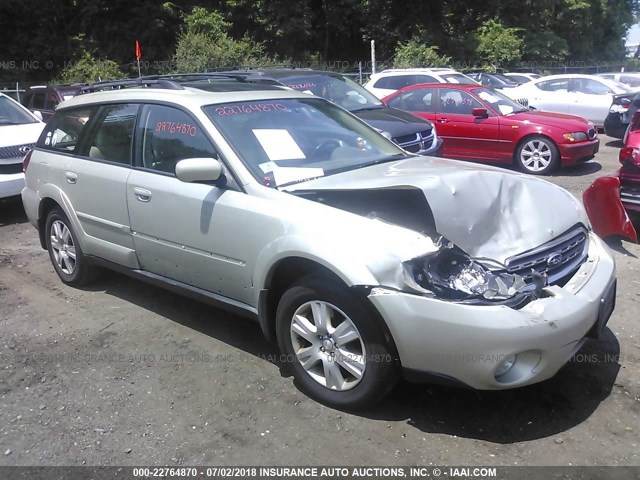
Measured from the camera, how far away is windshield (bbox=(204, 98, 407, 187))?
398cm

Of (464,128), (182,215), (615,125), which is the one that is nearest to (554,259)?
(182,215)

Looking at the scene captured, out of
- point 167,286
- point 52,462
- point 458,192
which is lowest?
point 52,462

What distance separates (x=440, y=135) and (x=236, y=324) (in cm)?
715

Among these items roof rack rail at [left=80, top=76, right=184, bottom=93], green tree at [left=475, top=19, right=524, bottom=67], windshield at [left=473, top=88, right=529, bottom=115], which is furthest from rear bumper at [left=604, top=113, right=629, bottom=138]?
green tree at [left=475, top=19, right=524, bottom=67]

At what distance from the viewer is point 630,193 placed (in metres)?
6.38

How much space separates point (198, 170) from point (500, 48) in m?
32.6

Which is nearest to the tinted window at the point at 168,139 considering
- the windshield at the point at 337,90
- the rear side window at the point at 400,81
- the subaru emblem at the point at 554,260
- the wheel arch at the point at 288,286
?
→ the wheel arch at the point at 288,286

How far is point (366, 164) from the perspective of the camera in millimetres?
4352

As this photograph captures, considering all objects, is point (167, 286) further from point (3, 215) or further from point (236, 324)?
point (3, 215)

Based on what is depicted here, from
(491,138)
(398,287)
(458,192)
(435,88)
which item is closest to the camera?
(398,287)

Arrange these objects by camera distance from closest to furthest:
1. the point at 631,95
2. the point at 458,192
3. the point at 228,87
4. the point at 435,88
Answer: the point at 458,192, the point at 228,87, the point at 435,88, the point at 631,95

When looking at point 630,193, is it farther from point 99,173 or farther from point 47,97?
point 47,97

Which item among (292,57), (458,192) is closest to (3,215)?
(458,192)

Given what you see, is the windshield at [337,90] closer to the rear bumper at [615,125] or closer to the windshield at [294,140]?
the windshield at [294,140]
